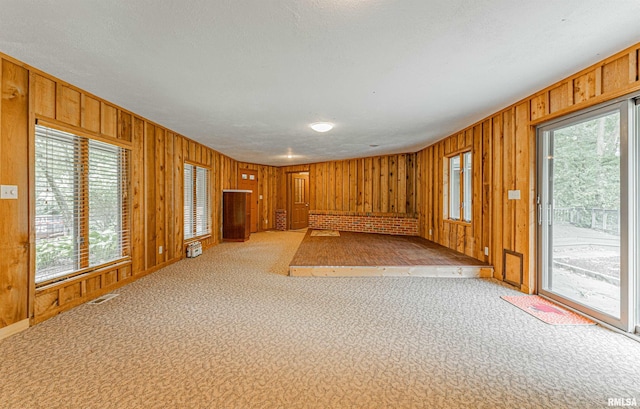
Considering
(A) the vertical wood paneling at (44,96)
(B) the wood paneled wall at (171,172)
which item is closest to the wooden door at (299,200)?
(B) the wood paneled wall at (171,172)

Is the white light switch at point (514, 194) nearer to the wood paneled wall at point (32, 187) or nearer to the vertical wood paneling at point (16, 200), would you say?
the wood paneled wall at point (32, 187)

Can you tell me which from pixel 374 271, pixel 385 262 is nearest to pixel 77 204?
pixel 374 271

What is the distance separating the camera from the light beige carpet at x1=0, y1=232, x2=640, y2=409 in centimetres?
165

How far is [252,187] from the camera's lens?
894cm

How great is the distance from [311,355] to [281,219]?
25.8 feet

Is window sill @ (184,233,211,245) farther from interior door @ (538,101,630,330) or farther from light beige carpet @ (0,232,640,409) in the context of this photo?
interior door @ (538,101,630,330)

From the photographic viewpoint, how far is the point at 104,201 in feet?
11.4

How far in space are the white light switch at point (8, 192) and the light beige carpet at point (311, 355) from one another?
1.17 metres

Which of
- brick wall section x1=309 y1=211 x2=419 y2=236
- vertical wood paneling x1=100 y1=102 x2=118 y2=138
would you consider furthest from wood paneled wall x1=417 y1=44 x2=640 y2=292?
vertical wood paneling x1=100 y1=102 x2=118 y2=138

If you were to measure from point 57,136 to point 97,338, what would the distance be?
2045 mm

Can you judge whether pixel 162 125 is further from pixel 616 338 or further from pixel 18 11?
pixel 616 338

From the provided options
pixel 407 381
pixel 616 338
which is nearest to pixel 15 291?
pixel 407 381

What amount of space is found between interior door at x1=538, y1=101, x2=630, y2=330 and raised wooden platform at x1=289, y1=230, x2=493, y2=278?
104 cm

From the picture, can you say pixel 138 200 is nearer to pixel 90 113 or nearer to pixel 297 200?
pixel 90 113
